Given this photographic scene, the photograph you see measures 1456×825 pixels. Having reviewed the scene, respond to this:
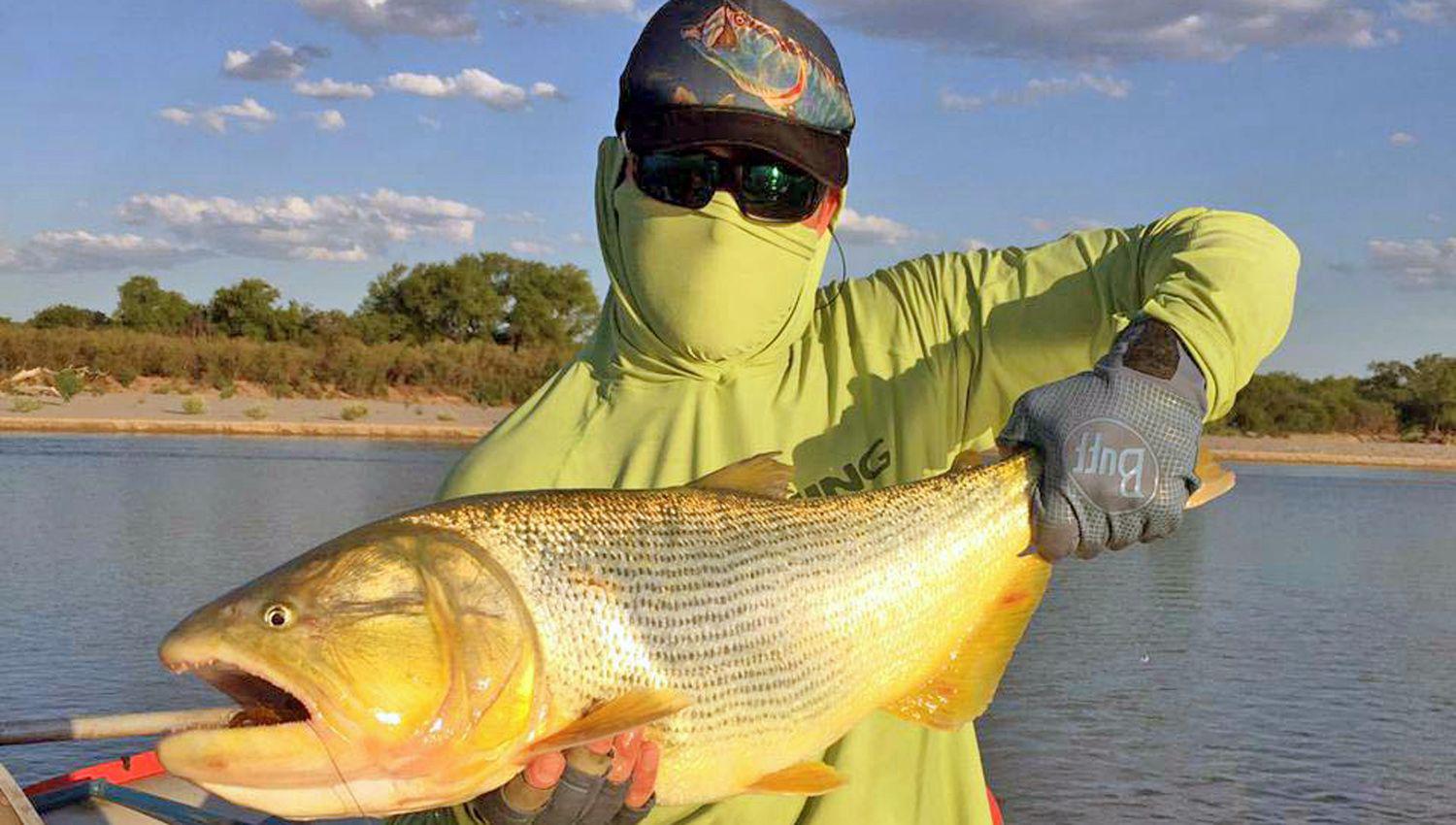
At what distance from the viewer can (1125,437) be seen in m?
2.80

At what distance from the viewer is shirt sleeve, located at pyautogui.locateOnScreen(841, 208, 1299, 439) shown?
3.01 m

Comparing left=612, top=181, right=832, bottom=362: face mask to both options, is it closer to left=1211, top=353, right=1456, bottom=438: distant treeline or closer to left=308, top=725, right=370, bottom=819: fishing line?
left=308, top=725, right=370, bottom=819: fishing line

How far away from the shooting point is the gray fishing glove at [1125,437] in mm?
2809

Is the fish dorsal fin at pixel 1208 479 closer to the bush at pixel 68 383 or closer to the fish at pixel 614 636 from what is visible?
the fish at pixel 614 636

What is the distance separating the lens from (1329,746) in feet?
44.6

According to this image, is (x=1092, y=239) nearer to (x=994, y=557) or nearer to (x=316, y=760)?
(x=994, y=557)

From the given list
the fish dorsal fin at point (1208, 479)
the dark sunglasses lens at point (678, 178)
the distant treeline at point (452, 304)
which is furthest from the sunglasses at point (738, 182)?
the distant treeline at point (452, 304)

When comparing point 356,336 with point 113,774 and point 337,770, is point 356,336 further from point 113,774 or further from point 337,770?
point 337,770

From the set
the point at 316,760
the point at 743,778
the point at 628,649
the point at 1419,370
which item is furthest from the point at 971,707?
the point at 1419,370

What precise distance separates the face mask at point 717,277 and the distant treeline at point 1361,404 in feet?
202

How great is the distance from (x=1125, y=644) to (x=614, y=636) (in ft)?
51.6

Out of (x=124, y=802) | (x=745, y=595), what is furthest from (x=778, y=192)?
(x=124, y=802)

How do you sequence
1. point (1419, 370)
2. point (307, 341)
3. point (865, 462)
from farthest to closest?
point (1419, 370) → point (307, 341) → point (865, 462)

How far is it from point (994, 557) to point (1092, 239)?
0.76 metres
